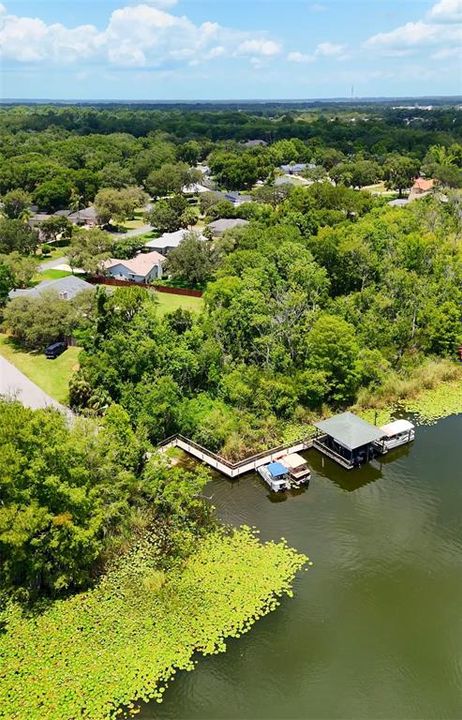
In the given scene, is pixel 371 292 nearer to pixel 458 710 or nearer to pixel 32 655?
pixel 458 710

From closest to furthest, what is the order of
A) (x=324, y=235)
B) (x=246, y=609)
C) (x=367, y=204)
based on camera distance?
(x=246, y=609) → (x=324, y=235) → (x=367, y=204)

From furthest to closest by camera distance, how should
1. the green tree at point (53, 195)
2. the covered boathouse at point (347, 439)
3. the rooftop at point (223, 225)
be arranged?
the green tree at point (53, 195), the rooftop at point (223, 225), the covered boathouse at point (347, 439)

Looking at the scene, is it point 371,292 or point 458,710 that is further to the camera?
point 371,292

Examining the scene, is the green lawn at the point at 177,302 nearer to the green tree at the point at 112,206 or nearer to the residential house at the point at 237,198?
the green tree at the point at 112,206

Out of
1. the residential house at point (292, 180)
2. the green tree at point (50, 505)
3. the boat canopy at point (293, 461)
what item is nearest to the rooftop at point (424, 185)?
the residential house at point (292, 180)

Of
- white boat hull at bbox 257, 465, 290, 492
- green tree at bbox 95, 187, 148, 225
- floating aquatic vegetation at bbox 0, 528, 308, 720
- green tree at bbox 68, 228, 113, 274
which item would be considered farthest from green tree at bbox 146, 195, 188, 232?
floating aquatic vegetation at bbox 0, 528, 308, 720

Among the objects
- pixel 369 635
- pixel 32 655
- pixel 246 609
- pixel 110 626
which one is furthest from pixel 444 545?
pixel 32 655
